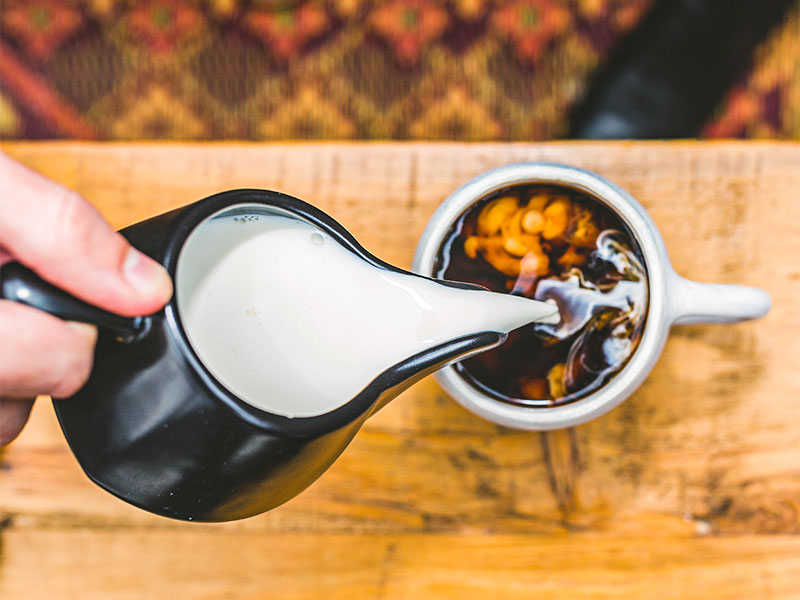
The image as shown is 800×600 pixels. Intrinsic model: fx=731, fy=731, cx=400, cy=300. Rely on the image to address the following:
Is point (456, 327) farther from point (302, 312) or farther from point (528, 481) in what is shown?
point (528, 481)

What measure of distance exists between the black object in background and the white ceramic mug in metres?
0.48

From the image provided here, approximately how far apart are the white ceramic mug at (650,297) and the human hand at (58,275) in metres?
0.20

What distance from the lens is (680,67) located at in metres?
0.90

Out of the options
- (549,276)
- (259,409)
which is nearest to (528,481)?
(549,276)

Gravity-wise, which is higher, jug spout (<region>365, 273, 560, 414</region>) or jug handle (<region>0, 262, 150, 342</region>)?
jug handle (<region>0, 262, 150, 342</region>)

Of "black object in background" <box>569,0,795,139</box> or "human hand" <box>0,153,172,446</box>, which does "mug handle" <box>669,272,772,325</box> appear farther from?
"black object in background" <box>569,0,795,139</box>

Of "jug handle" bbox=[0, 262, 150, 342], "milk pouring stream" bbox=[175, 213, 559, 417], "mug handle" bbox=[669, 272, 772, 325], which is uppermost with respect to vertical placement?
"jug handle" bbox=[0, 262, 150, 342]

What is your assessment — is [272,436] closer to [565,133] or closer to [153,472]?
[153,472]

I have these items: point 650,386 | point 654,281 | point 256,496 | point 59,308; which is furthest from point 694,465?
point 59,308

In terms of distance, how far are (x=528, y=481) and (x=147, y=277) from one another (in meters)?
0.36

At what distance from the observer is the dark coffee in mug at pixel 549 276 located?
0.49 metres

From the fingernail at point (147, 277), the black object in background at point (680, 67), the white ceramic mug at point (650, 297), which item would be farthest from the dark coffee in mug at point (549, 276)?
the black object in background at point (680, 67)

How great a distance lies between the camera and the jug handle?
309mm

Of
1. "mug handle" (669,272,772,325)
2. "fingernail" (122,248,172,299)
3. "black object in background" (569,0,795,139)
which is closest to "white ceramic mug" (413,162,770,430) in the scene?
"mug handle" (669,272,772,325)
